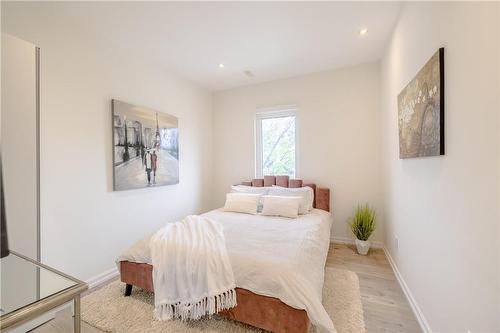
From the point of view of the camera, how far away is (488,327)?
936 mm

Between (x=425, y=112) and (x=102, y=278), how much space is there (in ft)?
11.3

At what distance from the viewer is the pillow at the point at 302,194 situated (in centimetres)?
299

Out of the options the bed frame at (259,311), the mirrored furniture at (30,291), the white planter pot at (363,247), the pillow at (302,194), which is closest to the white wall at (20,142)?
the mirrored furniture at (30,291)

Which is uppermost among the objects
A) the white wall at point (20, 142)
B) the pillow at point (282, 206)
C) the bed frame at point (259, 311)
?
the white wall at point (20, 142)

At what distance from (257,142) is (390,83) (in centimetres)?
219

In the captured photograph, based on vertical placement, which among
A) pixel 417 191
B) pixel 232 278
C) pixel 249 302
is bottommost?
pixel 249 302

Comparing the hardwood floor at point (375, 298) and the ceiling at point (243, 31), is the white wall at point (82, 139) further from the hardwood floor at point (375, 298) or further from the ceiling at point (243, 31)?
the hardwood floor at point (375, 298)

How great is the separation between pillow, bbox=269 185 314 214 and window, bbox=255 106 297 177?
1.89 feet

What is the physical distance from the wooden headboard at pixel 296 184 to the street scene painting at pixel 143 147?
4.53 ft

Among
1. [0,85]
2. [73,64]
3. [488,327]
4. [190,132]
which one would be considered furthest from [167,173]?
[488,327]

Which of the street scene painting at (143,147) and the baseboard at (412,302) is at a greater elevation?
the street scene painting at (143,147)

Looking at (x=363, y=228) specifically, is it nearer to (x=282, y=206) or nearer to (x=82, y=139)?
(x=282, y=206)

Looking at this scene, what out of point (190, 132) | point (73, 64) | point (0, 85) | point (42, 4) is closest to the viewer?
point (0, 85)

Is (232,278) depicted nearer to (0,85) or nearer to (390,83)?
(0,85)
